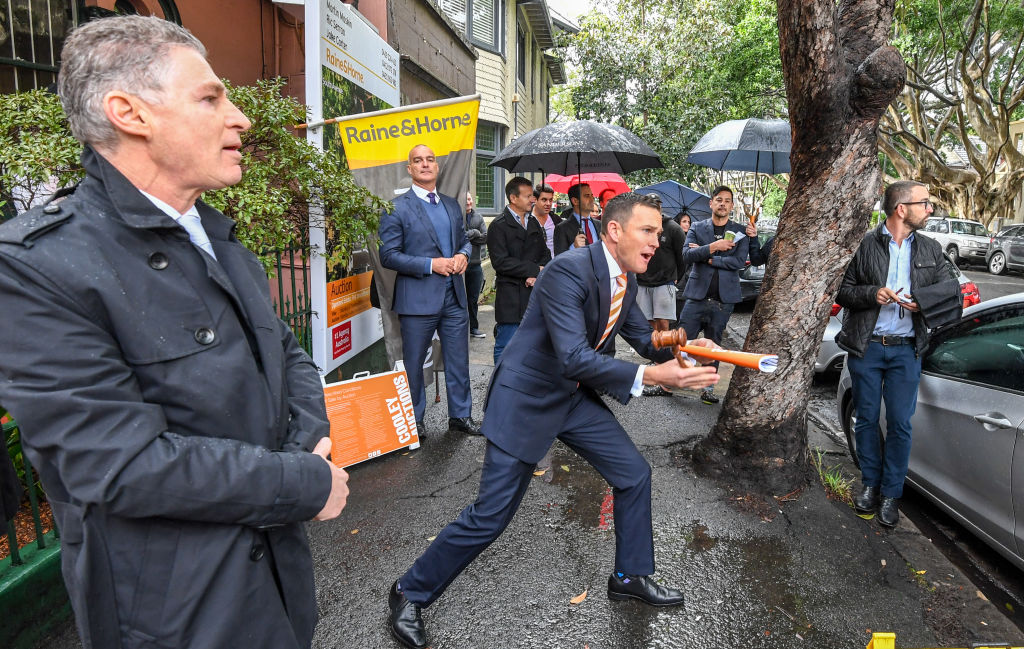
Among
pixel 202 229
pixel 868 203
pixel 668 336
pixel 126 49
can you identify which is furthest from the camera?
pixel 868 203

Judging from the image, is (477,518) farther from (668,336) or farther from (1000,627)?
(1000,627)

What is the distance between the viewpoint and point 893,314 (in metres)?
4.09

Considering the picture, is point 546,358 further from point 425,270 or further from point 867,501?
point 867,501

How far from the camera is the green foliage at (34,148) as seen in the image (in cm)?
303

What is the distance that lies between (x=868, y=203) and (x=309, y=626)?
3980 mm

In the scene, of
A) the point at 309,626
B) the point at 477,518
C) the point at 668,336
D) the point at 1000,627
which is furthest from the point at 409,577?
the point at 1000,627

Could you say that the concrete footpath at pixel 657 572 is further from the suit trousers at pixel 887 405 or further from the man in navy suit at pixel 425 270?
the man in navy suit at pixel 425 270

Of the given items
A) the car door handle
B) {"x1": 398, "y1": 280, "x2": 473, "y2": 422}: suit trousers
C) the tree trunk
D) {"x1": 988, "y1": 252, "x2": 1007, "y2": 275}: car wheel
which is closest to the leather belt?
the tree trunk

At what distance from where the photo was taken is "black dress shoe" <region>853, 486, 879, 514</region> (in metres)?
4.25

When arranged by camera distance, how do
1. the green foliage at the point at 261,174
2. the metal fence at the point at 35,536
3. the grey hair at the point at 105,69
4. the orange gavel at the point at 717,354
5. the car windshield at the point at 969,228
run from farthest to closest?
the car windshield at the point at 969,228 < the green foliage at the point at 261,174 < the metal fence at the point at 35,536 < the orange gavel at the point at 717,354 < the grey hair at the point at 105,69

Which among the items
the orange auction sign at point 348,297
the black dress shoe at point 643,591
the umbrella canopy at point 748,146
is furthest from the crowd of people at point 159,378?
the umbrella canopy at point 748,146

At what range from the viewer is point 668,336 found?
2582mm

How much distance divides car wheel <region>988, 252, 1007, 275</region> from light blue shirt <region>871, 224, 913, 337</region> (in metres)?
22.4

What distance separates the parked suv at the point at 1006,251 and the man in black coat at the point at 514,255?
21783 mm
